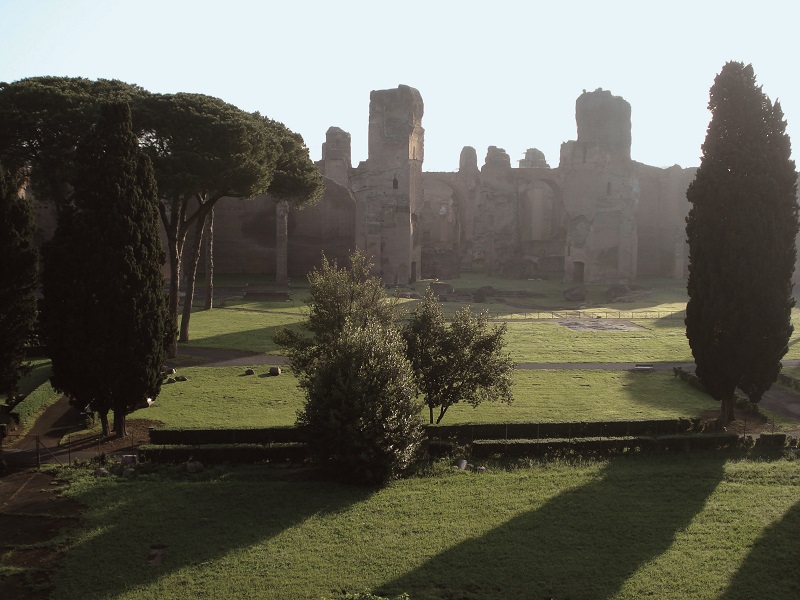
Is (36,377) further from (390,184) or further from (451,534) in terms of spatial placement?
(390,184)

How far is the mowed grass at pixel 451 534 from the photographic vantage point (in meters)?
13.0

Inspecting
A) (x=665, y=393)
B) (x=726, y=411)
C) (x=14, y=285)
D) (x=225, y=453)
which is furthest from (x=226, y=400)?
(x=726, y=411)

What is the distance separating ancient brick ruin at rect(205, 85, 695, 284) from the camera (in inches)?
2360

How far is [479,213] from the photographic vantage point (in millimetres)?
73688

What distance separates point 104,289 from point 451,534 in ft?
36.5

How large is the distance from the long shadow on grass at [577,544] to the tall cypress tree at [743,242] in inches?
195

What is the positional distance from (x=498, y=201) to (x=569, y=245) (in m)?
9.39

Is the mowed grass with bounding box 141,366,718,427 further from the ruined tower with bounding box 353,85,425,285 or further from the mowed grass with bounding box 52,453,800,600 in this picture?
the ruined tower with bounding box 353,85,425,285

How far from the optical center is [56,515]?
1541cm

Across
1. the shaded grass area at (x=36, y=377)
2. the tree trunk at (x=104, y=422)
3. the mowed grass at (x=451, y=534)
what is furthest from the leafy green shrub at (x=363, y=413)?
the shaded grass area at (x=36, y=377)

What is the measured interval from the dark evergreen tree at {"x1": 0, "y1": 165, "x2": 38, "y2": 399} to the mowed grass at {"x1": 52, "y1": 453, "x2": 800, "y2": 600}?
3.75m

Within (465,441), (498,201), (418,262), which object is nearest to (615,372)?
(465,441)

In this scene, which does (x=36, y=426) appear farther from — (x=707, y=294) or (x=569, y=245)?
(x=569, y=245)

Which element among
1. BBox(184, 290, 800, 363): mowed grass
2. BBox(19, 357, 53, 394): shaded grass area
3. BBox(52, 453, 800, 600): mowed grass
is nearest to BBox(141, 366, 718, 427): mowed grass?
BBox(184, 290, 800, 363): mowed grass
